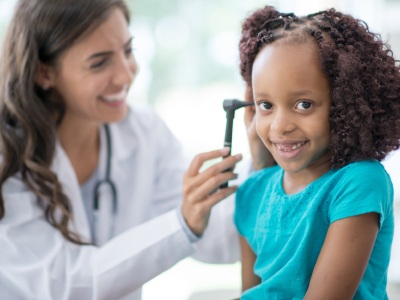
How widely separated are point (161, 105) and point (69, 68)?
158 cm

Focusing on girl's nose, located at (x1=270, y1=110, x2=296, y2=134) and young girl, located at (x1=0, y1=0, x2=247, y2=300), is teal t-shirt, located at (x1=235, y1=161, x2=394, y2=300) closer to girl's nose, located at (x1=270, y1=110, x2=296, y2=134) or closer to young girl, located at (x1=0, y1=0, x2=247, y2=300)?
girl's nose, located at (x1=270, y1=110, x2=296, y2=134)

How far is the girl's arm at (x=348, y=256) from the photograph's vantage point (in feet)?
2.83

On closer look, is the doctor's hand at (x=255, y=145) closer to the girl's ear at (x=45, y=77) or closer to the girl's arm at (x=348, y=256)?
the girl's arm at (x=348, y=256)

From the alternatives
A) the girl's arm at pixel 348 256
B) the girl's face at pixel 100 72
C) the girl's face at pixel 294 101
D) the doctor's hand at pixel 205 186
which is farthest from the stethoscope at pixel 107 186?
the girl's arm at pixel 348 256

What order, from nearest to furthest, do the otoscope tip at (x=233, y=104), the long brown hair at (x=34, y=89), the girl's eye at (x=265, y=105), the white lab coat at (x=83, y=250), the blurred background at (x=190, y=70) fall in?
the girl's eye at (x=265, y=105) → the otoscope tip at (x=233, y=104) → the white lab coat at (x=83, y=250) → the long brown hair at (x=34, y=89) → the blurred background at (x=190, y=70)

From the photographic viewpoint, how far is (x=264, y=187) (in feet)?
3.83

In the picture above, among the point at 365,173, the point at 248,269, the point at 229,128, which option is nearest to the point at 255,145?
the point at 229,128

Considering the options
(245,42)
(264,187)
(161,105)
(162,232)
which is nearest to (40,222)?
(162,232)

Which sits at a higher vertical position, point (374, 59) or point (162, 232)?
point (374, 59)

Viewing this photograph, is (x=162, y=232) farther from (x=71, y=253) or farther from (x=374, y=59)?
(x=374, y=59)

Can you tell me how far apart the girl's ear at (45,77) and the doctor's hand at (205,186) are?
54 cm

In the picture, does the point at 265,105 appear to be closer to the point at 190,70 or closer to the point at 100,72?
the point at 100,72

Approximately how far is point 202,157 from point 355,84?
47cm

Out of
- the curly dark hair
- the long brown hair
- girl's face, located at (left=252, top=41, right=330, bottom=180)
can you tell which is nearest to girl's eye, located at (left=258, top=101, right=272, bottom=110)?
girl's face, located at (left=252, top=41, right=330, bottom=180)
